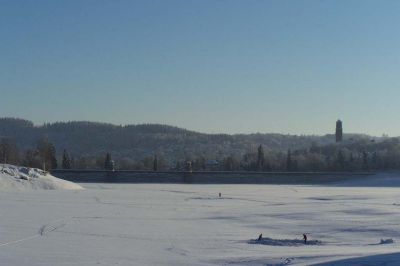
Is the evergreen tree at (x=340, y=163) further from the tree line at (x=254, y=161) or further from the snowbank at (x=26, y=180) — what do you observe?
the snowbank at (x=26, y=180)

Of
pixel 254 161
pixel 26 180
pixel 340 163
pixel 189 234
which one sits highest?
pixel 254 161

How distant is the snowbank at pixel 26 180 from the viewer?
48.2m

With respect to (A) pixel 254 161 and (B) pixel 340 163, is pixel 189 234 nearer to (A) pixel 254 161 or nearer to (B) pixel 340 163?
(B) pixel 340 163

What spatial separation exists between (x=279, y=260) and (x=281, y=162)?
400 feet

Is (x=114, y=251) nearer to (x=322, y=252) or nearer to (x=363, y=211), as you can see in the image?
(x=322, y=252)

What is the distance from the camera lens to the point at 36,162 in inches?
3937

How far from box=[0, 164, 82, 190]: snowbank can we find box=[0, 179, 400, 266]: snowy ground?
40.6 feet

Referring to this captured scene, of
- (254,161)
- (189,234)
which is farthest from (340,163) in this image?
(189,234)

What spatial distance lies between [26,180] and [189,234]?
102 feet

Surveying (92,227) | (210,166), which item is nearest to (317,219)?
(92,227)

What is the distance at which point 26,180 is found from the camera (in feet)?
167

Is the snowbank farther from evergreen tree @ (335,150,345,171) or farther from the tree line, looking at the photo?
evergreen tree @ (335,150,345,171)

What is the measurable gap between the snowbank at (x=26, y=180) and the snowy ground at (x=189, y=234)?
12.4 m

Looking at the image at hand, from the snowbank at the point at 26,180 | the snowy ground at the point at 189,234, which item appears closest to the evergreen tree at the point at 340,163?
the snowbank at the point at 26,180
